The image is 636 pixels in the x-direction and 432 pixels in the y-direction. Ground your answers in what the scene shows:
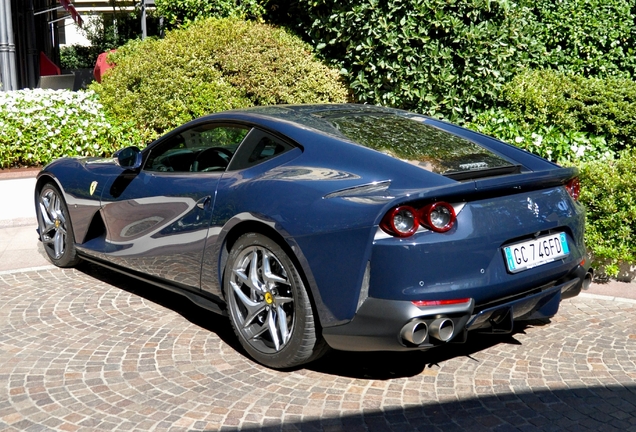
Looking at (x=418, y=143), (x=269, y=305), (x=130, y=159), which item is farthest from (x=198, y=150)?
(x=418, y=143)

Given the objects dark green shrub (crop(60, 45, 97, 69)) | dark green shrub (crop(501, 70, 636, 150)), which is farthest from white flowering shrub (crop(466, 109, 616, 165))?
dark green shrub (crop(60, 45, 97, 69))

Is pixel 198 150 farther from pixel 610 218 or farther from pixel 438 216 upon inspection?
pixel 610 218

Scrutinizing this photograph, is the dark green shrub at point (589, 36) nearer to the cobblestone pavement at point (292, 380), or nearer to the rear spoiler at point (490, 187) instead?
the cobblestone pavement at point (292, 380)

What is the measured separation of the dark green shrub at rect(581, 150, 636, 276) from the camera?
6.02 metres

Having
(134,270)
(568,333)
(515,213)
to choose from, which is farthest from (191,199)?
(568,333)

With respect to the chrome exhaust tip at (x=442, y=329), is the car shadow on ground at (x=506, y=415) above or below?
below

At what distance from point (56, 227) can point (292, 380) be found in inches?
129

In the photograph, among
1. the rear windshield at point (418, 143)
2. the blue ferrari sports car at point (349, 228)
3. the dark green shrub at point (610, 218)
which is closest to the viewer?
the blue ferrari sports car at point (349, 228)

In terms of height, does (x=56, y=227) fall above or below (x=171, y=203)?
below

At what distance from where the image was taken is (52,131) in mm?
9133

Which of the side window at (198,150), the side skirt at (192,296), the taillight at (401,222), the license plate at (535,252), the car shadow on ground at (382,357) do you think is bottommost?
the car shadow on ground at (382,357)

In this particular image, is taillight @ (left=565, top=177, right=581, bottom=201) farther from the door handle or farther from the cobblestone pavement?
the door handle

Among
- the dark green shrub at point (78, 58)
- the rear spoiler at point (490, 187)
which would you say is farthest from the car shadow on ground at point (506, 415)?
the dark green shrub at point (78, 58)

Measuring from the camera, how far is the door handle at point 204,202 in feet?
15.1
